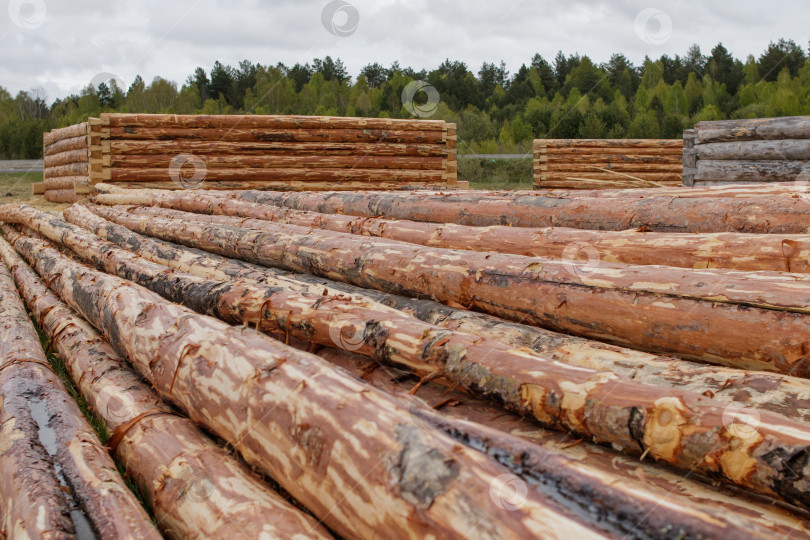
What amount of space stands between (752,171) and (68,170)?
12.6m

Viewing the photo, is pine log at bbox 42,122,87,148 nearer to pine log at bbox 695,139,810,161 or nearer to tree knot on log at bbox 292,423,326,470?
pine log at bbox 695,139,810,161

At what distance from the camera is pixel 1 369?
3.26 metres

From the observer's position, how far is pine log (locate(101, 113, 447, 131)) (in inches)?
429

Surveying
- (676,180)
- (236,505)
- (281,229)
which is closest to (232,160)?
(281,229)

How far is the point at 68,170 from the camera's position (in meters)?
12.4

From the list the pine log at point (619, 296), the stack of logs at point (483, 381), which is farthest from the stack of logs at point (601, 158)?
the pine log at point (619, 296)

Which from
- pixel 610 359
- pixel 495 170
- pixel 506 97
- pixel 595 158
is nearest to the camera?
pixel 610 359

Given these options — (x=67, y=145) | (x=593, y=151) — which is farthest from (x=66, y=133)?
(x=593, y=151)

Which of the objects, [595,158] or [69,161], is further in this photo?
[595,158]

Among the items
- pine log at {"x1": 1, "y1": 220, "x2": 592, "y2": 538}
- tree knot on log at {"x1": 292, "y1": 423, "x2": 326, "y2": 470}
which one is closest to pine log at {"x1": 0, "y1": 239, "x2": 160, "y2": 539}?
pine log at {"x1": 1, "y1": 220, "x2": 592, "y2": 538}

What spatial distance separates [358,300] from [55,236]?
5.84 meters

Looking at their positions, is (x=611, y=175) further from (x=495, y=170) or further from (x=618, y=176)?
(x=495, y=170)

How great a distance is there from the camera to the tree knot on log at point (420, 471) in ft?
4.72

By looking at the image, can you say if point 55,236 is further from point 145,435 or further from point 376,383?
point 376,383
